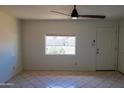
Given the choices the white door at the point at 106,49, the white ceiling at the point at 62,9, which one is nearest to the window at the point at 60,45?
the white door at the point at 106,49

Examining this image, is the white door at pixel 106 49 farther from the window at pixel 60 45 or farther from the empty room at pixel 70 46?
the window at pixel 60 45

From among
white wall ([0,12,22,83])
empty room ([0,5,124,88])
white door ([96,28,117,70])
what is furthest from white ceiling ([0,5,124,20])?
white door ([96,28,117,70])

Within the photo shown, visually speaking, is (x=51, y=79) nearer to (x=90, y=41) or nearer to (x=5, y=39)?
(x=5, y=39)

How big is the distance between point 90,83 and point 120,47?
2599 millimetres

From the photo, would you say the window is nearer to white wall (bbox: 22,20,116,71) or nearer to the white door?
white wall (bbox: 22,20,116,71)

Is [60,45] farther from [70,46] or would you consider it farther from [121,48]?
[121,48]

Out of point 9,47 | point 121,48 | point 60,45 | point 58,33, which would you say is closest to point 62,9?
point 9,47

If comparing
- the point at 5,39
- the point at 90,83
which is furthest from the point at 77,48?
the point at 5,39

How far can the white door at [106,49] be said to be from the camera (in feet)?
24.4

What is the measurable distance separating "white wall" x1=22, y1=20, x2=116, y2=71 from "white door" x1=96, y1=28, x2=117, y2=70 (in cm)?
19

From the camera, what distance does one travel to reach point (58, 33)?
750cm

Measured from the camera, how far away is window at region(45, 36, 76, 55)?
7.62 metres

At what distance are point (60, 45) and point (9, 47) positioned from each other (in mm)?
2465

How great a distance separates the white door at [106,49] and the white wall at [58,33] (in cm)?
19
